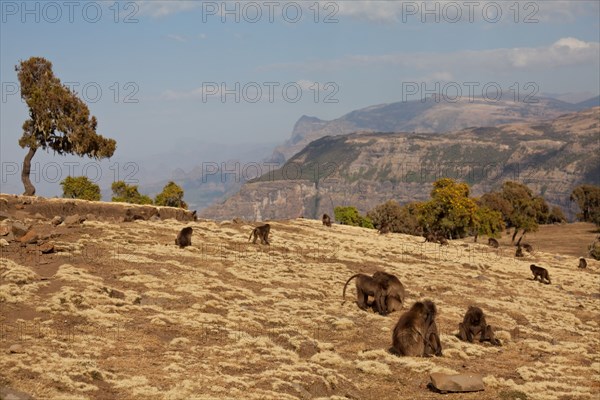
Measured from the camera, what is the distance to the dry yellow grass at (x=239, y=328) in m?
14.4

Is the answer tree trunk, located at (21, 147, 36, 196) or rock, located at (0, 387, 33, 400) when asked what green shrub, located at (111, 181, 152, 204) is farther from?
rock, located at (0, 387, 33, 400)

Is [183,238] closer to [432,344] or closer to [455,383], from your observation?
[432,344]

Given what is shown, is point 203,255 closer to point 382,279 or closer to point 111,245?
point 111,245

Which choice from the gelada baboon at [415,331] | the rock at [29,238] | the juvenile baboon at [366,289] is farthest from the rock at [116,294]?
the gelada baboon at [415,331]

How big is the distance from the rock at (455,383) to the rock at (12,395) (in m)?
10.4

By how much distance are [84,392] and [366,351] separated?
953 centimetres

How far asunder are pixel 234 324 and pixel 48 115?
40256 mm

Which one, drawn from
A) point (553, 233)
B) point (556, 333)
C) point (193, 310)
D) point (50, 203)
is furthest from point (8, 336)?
point (553, 233)

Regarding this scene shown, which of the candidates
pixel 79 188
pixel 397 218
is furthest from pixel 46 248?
pixel 397 218

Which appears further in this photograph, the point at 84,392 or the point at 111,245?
the point at 111,245

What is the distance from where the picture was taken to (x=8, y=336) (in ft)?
51.6

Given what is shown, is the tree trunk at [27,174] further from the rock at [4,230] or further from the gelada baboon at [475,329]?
the gelada baboon at [475,329]

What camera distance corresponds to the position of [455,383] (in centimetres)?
1573

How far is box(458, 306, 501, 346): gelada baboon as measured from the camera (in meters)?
22.2
